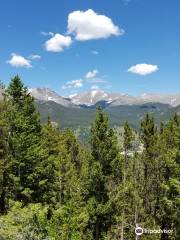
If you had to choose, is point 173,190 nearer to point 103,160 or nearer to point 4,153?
point 103,160

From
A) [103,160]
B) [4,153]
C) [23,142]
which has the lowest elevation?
[103,160]

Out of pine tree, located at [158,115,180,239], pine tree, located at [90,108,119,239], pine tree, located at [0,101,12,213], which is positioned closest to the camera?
pine tree, located at [90,108,119,239]

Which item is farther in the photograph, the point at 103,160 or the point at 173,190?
the point at 173,190

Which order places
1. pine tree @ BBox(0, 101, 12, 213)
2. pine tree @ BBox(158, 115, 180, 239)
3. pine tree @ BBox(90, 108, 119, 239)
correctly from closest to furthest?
pine tree @ BBox(90, 108, 119, 239)
pine tree @ BBox(0, 101, 12, 213)
pine tree @ BBox(158, 115, 180, 239)

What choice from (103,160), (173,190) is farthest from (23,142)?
(173,190)

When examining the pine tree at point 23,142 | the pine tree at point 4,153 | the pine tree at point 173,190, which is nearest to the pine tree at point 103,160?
the pine tree at point 173,190

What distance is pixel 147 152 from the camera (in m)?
55.2

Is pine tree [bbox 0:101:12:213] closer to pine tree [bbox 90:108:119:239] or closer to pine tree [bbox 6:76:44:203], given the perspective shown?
pine tree [bbox 6:76:44:203]

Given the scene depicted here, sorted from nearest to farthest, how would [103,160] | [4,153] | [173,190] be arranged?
1. [103,160]
2. [4,153]
3. [173,190]

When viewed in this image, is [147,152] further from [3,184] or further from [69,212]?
[69,212]

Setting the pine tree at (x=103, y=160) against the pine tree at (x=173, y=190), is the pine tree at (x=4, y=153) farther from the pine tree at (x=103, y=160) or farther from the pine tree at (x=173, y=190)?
the pine tree at (x=173, y=190)

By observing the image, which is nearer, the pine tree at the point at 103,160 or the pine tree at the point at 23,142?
the pine tree at the point at 103,160

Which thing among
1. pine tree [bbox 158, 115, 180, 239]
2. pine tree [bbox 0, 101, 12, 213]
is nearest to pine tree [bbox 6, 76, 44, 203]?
pine tree [bbox 0, 101, 12, 213]

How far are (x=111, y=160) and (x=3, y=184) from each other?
10452 mm
